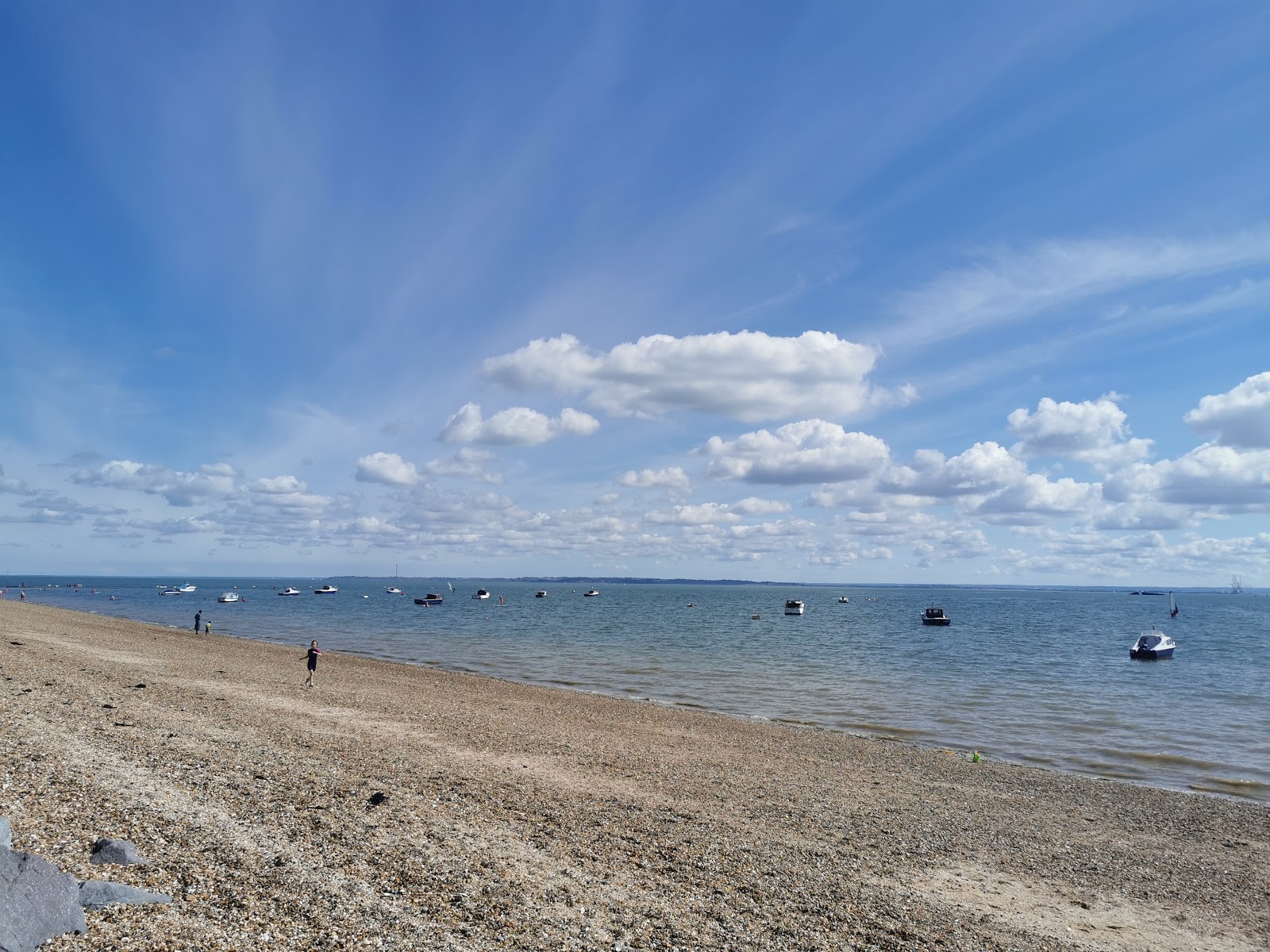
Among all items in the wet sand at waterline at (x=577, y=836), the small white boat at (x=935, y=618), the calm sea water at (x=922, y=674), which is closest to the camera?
the wet sand at waterline at (x=577, y=836)

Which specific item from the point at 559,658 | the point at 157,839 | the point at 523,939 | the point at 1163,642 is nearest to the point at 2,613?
the point at 559,658

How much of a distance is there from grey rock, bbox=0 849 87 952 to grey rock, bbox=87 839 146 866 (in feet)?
4.94

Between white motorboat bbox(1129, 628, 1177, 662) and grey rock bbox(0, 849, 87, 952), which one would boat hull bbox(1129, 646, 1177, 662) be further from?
grey rock bbox(0, 849, 87, 952)

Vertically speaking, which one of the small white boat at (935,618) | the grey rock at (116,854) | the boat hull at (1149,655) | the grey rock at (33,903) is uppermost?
the grey rock at (33,903)

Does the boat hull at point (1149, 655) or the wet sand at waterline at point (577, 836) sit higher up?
the wet sand at waterline at point (577, 836)

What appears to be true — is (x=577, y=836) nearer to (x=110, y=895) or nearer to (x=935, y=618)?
(x=110, y=895)

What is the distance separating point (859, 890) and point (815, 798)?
18.1 feet

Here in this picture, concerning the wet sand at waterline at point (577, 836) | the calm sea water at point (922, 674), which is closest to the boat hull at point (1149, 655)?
the calm sea water at point (922, 674)

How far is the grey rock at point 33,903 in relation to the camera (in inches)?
262

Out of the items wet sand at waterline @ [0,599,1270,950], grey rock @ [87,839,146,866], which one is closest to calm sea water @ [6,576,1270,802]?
wet sand at waterline @ [0,599,1270,950]

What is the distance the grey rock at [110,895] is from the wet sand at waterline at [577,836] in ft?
0.50

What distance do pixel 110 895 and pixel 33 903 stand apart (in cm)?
92

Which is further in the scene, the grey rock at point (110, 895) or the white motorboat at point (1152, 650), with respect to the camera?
the white motorboat at point (1152, 650)

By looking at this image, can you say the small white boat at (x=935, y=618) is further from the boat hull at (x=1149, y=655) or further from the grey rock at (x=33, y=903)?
the grey rock at (x=33, y=903)
